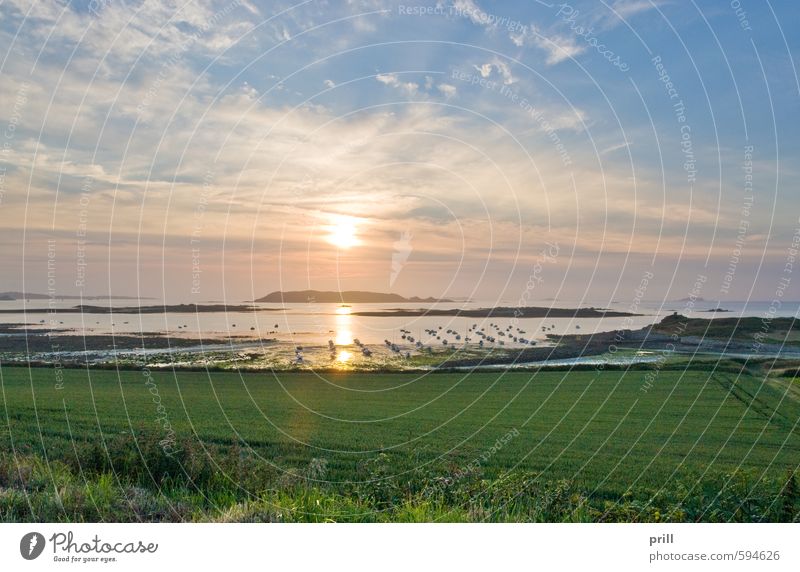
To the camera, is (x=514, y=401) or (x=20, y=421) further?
(x=514, y=401)

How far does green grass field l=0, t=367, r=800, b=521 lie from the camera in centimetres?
605

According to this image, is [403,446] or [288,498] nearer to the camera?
[288,498]

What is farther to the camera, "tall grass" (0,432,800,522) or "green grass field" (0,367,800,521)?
"green grass field" (0,367,800,521)

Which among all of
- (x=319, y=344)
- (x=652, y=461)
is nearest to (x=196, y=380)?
(x=319, y=344)

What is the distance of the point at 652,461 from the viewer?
15961 millimetres

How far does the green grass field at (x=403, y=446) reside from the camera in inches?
238

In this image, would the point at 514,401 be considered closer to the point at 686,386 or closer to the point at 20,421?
the point at 686,386

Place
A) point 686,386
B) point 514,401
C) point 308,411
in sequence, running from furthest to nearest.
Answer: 1. point 686,386
2. point 514,401
3. point 308,411

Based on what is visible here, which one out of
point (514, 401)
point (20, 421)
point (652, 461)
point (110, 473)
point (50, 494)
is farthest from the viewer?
point (514, 401)

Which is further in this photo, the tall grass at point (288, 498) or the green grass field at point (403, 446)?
the green grass field at point (403, 446)

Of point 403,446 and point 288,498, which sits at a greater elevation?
point 288,498

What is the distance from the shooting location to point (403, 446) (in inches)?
644

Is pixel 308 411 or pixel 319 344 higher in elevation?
pixel 319 344
